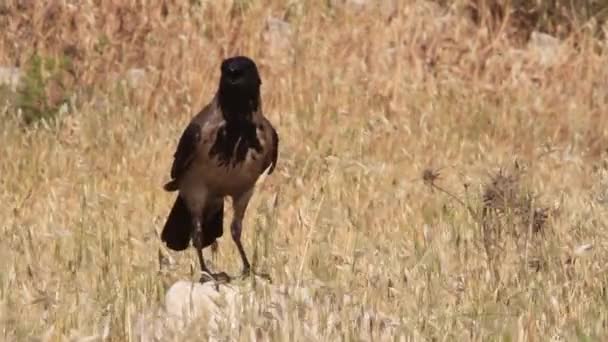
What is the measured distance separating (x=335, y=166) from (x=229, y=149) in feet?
8.20

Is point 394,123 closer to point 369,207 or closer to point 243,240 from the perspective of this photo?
point 369,207

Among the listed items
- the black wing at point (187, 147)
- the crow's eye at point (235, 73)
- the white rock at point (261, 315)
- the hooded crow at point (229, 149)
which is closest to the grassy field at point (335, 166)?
the white rock at point (261, 315)

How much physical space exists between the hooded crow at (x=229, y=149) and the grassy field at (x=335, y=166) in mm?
268

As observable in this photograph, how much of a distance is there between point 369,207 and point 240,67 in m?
2.01

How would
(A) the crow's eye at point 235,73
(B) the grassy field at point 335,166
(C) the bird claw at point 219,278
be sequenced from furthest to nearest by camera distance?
(A) the crow's eye at point 235,73, (C) the bird claw at point 219,278, (B) the grassy field at point 335,166

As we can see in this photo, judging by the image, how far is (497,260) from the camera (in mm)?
6215

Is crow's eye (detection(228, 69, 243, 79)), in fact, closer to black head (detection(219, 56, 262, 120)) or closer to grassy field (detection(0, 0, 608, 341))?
black head (detection(219, 56, 262, 120))

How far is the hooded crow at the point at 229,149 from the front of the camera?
637 cm

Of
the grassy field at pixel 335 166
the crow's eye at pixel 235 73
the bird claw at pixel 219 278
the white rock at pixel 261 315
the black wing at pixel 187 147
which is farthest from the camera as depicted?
the black wing at pixel 187 147

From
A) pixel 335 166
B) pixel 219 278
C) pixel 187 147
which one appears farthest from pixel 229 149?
pixel 335 166

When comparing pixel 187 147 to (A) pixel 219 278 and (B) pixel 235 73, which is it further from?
(A) pixel 219 278

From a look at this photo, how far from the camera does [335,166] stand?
28.9 feet

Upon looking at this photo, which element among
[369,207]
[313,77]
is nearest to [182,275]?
[369,207]

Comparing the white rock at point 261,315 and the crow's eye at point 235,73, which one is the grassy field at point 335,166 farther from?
the crow's eye at point 235,73
